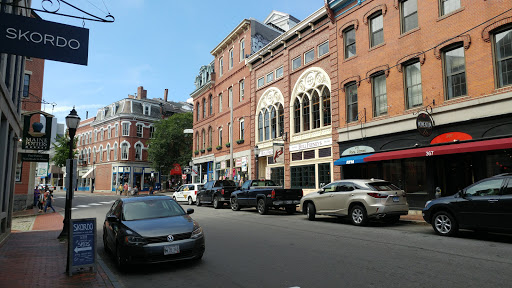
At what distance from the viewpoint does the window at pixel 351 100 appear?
1977cm

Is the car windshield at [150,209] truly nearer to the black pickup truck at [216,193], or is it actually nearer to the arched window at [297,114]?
the black pickup truck at [216,193]

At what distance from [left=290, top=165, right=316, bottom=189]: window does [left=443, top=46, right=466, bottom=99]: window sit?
380 inches

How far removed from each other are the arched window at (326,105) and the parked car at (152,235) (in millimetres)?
15785

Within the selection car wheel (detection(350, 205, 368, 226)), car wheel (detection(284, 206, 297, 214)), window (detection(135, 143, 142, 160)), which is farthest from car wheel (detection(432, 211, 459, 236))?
window (detection(135, 143, 142, 160))

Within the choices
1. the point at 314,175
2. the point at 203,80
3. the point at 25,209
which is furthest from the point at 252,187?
the point at 203,80

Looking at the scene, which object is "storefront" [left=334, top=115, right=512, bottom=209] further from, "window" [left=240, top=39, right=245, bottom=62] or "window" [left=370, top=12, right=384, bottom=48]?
"window" [left=240, top=39, right=245, bottom=62]

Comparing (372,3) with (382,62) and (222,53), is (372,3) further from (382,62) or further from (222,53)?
(222,53)

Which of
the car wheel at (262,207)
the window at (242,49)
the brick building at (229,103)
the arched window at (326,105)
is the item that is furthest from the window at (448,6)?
the window at (242,49)

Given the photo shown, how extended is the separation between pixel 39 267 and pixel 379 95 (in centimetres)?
1675

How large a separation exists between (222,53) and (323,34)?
1612 cm

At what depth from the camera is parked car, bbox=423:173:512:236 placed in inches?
333

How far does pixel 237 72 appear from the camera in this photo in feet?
107

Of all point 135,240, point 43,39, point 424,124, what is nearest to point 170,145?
point 424,124

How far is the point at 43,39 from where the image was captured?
6246 mm
